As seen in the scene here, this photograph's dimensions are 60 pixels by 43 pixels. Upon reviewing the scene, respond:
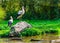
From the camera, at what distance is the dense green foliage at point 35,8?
25.5 meters

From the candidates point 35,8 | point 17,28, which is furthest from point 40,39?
point 35,8

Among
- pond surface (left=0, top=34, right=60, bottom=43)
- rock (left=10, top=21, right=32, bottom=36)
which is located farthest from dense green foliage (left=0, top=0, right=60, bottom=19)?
pond surface (left=0, top=34, right=60, bottom=43)

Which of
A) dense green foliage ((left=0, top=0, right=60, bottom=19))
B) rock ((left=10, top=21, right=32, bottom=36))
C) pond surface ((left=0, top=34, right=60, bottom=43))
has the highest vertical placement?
dense green foliage ((left=0, top=0, right=60, bottom=19))

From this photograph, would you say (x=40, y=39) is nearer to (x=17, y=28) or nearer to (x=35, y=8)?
(x=17, y=28)

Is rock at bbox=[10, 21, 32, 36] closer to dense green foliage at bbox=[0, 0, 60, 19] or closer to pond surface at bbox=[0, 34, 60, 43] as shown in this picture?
pond surface at bbox=[0, 34, 60, 43]

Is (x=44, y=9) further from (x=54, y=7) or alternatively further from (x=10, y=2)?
(x=10, y=2)

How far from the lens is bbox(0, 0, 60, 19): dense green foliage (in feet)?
83.7

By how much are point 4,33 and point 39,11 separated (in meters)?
8.97

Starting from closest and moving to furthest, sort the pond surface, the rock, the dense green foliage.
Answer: the pond surface, the rock, the dense green foliage

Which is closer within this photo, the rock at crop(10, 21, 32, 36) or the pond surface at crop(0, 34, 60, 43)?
the pond surface at crop(0, 34, 60, 43)

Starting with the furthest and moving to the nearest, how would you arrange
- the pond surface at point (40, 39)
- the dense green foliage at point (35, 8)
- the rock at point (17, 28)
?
the dense green foliage at point (35, 8) < the rock at point (17, 28) < the pond surface at point (40, 39)

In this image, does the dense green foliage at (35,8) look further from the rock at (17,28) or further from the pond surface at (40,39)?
the pond surface at (40,39)

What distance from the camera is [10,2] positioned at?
1025 inches

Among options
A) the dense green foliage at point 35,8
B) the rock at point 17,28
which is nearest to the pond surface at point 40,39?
the rock at point 17,28
